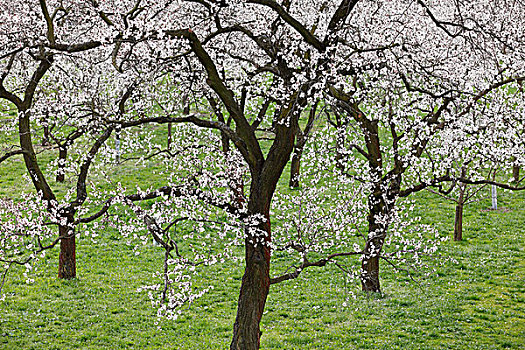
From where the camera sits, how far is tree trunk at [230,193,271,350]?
28.1 ft

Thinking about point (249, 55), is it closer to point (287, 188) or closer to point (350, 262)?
point (350, 262)

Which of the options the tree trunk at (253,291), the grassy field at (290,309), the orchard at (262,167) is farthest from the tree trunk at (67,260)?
the tree trunk at (253,291)

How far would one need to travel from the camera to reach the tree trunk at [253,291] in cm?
856

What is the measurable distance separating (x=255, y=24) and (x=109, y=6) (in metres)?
3.76

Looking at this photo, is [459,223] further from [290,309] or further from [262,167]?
[262,167]

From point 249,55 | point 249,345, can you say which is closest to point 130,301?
point 249,345

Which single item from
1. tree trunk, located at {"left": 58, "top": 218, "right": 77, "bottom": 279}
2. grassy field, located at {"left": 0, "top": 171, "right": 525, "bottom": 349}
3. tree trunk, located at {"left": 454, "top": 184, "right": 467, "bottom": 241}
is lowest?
grassy field, located at {"left": 0, "top": 171, "right": 525, "bottom": 349}

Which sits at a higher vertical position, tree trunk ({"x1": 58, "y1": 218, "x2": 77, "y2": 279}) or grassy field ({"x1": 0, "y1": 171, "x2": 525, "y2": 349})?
tree trunk ({"x1": 58, "y1": 218, "x2": 77, "y2": 279})

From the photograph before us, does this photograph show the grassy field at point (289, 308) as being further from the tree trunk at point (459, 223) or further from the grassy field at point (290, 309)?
the tree trunk at point (459, 223)

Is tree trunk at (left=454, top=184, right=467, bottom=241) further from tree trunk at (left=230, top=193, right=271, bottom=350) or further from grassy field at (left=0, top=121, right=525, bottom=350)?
tree trunk at (left=230, top=193, right=271, bottom=350)

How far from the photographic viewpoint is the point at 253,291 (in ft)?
28.4

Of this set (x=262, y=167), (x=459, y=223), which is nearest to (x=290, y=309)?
(x=262, y=167)

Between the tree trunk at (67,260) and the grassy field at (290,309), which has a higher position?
the tree trunk at (67,260)

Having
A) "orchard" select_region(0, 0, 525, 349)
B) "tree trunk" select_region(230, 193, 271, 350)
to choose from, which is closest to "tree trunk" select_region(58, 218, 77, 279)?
"orchard" select_region(0, 0, 525, 349)
